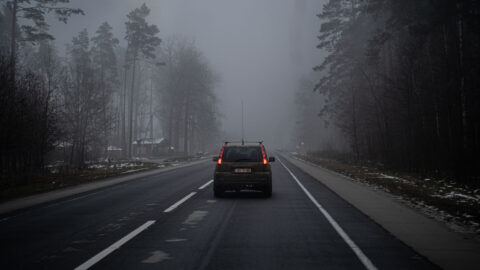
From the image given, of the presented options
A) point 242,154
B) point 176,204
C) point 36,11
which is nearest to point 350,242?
point 176,204

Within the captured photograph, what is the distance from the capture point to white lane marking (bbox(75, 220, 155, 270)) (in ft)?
18.0

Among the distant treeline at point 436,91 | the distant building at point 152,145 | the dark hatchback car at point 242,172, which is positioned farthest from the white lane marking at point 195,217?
the distant building at point 152,145

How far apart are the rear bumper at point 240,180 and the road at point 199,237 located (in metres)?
0.94

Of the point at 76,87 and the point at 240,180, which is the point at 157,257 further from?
the point at 76,87

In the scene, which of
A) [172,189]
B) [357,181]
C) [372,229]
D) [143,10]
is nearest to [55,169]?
[172,189]

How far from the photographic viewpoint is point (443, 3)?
18938 millimetres

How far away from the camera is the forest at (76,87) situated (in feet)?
60.1

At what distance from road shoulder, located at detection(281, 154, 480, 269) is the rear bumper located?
9.00 feet

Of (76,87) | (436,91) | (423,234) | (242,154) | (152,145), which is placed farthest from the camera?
(152,145)

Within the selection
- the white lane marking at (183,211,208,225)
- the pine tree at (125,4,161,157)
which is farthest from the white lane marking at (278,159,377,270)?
the pine tree at (125,4,161,157)

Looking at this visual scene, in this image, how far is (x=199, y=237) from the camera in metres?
7.23

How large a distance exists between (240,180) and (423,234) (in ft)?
21.6

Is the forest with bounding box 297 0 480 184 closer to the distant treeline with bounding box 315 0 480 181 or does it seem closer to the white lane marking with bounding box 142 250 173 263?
the distant treeline with bounding box 315 0 480 181

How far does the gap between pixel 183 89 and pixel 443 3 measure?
41.7 metres
